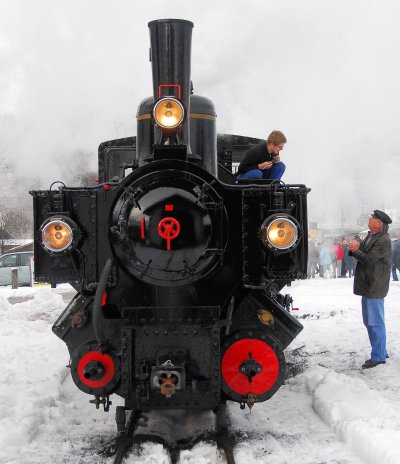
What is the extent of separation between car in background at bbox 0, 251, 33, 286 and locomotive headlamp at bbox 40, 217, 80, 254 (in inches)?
550

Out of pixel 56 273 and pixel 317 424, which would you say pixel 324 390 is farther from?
pixel 56 273

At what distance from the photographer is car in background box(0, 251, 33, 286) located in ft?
56.1

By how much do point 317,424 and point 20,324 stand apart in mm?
5863

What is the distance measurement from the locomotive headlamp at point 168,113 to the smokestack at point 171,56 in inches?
4.2

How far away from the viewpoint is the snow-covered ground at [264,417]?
11.3 feet

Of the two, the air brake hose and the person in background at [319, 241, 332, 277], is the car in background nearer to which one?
the person in background at [319, 241, 332, 277]

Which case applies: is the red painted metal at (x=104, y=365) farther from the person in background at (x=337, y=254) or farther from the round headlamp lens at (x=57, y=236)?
the person in background at (x=337, y=254)

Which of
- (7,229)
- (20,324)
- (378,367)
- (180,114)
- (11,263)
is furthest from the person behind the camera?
(7,229)

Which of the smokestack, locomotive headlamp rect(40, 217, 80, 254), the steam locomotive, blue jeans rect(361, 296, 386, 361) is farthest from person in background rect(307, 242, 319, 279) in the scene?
locomotive headlamp rect(40, 217, 80, 254)

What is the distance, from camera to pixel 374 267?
5648 mm

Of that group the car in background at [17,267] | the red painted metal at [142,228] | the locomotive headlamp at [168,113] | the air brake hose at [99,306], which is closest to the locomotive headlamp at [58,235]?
the air brake hose at [99,306]

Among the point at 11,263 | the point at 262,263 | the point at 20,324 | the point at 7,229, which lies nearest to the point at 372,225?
the point at 262,263

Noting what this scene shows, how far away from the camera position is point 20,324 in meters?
8.55

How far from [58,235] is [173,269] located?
805 millimetres
